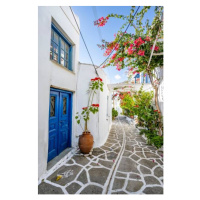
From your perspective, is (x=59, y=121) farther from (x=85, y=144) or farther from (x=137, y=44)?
(x=137, y=44)

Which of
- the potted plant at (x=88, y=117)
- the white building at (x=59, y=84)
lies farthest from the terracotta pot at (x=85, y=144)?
the white building at (x=59, y=84)

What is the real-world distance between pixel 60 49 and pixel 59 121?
104 inches

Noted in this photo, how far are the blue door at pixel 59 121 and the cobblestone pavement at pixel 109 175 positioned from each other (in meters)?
0.64

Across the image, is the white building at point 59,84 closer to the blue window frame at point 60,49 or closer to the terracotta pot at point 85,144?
the blue window frame at point 60,49

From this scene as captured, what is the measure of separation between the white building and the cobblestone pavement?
592 millimetres

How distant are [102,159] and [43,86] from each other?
309cm

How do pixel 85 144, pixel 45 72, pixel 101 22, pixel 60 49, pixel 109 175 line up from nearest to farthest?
1. pixel 45 72
2. pixel 109 175
3. pixel 101 22
4. pixel 60 49
5. pixel 85 144

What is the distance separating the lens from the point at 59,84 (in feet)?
10.3

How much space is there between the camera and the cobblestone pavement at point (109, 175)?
2.12 metres

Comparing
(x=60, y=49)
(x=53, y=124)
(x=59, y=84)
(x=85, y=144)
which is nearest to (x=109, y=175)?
(x=85, y=144)

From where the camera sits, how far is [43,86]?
2402 mm
